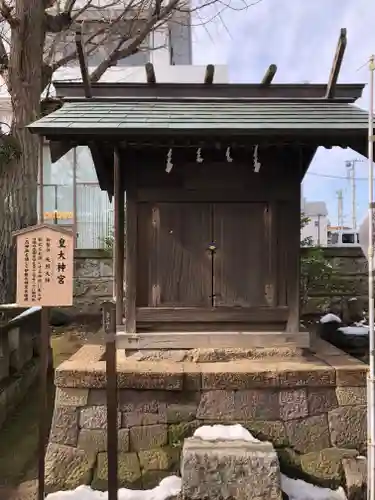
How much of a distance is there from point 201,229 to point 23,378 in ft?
14.1

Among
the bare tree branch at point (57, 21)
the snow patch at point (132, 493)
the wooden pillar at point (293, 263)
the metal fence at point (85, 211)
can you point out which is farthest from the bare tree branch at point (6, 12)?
the snow patch at point (132, 493)

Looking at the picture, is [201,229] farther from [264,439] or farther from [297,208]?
[264,439]

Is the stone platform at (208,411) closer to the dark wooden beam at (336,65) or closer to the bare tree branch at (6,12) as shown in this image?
the dark wooden beam at (336,65)

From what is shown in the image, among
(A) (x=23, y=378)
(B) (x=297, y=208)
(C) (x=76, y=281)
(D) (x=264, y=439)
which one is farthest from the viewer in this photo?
(C) (x=76, y=281)

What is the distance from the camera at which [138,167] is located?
5.34 metres

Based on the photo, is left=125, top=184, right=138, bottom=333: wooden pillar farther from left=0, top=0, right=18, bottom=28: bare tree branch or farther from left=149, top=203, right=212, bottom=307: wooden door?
left=0, top=0, right=18, bottom=28: bare tree branch

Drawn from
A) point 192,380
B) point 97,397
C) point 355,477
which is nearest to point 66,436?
point 97,397

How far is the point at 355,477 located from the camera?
4.26 meters

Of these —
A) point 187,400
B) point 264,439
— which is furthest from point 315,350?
point 187,400

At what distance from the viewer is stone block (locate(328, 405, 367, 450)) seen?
4551 millimetres

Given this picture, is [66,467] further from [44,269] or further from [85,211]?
[85,211]

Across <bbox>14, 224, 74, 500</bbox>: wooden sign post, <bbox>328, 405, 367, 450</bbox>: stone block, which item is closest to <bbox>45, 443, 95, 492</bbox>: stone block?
<bbox>14, 224, 74, 500</bbox>: wooden sign post

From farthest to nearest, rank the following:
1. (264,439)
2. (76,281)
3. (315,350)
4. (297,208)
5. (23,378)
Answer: (76,281) < (23,378) < (315,350) < (297,208) < (264,439)

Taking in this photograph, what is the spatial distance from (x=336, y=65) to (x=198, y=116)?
5.38 ft
